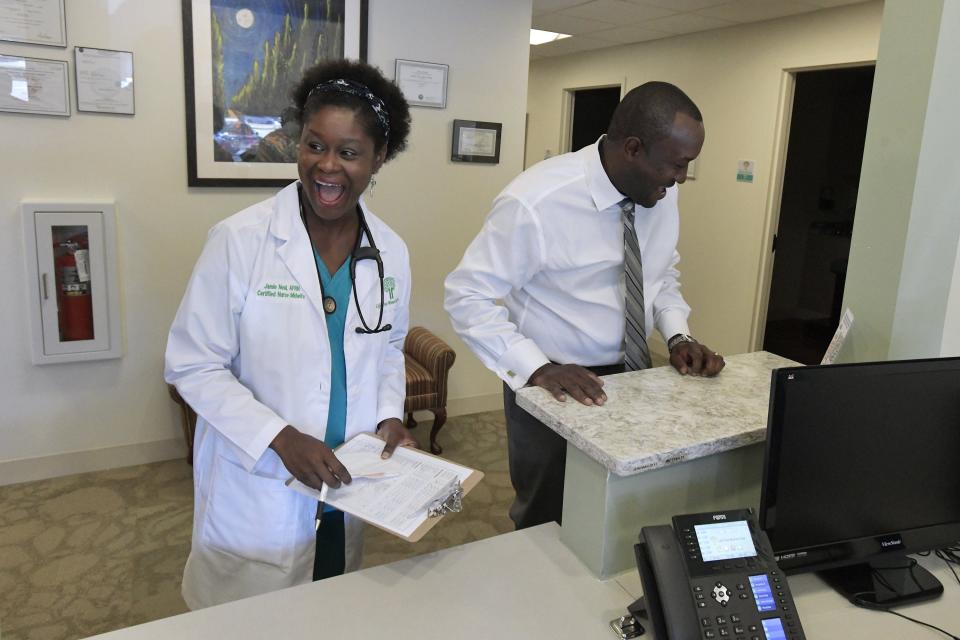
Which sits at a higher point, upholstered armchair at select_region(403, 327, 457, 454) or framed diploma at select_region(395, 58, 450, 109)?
framed diploma at select_region(395, 58, 450, 109)

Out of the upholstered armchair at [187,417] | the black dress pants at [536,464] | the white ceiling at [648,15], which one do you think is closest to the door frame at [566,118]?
the white ceiling at [648,15]

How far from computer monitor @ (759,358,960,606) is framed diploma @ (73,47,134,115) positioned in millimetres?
2953

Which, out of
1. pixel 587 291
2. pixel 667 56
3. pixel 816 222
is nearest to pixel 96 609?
pixel 587 291

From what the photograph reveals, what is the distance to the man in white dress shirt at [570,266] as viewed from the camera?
159cm

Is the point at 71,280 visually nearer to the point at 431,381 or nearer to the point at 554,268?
the point at 431,381

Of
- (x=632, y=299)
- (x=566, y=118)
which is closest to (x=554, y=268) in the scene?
(x=632, y=299)

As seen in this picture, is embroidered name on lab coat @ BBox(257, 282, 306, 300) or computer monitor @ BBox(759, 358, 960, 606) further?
embroidered name on lab coat @ BBox(257, 282, 306, 300)

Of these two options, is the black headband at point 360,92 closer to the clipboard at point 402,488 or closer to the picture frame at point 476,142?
the clipboard at point 402,488

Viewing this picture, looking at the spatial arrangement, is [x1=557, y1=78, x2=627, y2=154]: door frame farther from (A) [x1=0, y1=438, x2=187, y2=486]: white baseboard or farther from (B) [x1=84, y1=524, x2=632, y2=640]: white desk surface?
(B) [x1=84, y1=524, x2=632, y2=640]: white desk surface

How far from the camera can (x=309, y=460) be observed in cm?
132

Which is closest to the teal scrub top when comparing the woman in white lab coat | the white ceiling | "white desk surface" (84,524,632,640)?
the woman in white lab coat

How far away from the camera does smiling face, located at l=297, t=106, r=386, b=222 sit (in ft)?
4.68

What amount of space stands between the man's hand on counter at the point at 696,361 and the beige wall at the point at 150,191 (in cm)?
239

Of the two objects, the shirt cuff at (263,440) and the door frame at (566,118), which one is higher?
the door frame at (566,118)
